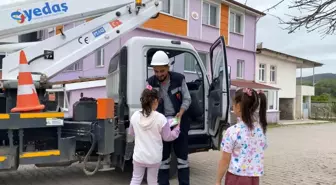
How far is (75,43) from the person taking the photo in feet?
18.0

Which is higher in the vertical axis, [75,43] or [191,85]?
[75,43]

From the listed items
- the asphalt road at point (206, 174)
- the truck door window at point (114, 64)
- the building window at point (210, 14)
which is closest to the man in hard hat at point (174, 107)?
the asphalt road at point (206, 174)

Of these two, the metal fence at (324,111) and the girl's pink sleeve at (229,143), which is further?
the metal fence at (324,111)

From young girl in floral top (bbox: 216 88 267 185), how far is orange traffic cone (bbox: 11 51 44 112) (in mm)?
2871

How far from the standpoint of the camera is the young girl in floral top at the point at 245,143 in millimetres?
3010

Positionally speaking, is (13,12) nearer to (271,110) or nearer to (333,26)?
(333,26)

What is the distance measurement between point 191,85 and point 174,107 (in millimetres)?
1519

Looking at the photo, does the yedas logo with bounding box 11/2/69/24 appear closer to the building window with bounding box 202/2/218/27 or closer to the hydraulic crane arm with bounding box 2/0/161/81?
the hydraulic crane arm with bounding box 2/0/161/81

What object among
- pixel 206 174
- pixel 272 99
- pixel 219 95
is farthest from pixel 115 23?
pixel 272 99

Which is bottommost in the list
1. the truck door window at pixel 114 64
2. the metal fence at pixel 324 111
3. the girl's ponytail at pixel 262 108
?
the metal fence at pixel 324 111

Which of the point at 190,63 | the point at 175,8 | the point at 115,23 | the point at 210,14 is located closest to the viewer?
the point at 115,23

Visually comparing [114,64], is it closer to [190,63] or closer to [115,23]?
[115,23]

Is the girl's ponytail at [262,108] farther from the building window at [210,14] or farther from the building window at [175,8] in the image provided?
the building window at [210,14]

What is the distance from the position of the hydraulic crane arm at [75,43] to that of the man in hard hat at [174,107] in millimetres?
1331
